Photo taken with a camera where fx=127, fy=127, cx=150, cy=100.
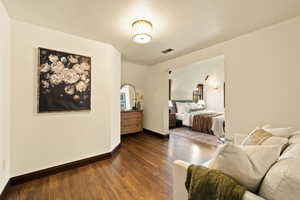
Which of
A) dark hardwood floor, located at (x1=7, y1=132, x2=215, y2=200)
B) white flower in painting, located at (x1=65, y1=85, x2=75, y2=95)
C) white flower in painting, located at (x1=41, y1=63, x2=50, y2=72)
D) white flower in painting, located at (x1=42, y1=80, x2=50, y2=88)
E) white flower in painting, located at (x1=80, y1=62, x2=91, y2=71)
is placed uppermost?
white flower in painting, located at (x1=80, y1=62, x2=91, y2=71)

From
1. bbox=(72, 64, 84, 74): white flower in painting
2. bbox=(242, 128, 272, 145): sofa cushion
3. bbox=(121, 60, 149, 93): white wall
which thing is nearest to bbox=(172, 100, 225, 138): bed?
bbox=(121, 60, 149, 93): white wall

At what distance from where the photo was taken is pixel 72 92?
2.30 metres

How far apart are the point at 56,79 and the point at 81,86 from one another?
0.39 m

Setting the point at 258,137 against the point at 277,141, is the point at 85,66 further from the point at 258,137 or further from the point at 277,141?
the point at 277,141

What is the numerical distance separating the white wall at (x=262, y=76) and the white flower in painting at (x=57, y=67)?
113 inches

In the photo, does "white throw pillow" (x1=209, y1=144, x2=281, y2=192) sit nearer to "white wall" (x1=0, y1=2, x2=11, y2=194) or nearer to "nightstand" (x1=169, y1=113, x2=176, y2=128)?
"white wall" (x1=0, y1=2, x2=11, y2=194)

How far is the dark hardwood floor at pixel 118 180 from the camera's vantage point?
1637 mm

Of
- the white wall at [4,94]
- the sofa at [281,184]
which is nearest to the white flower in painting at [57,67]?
the white wall at [4,94]

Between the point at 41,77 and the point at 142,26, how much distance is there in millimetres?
1780

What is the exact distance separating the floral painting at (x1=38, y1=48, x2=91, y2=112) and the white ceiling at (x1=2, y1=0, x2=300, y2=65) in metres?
0.47

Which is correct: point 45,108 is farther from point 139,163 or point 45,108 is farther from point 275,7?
point 275,7

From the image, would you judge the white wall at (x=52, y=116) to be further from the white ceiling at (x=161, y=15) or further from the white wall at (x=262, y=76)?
the white wall at (x=262, y=76)

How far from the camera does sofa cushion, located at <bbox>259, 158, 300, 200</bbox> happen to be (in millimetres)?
632

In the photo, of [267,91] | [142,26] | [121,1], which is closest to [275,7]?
[267,91]
